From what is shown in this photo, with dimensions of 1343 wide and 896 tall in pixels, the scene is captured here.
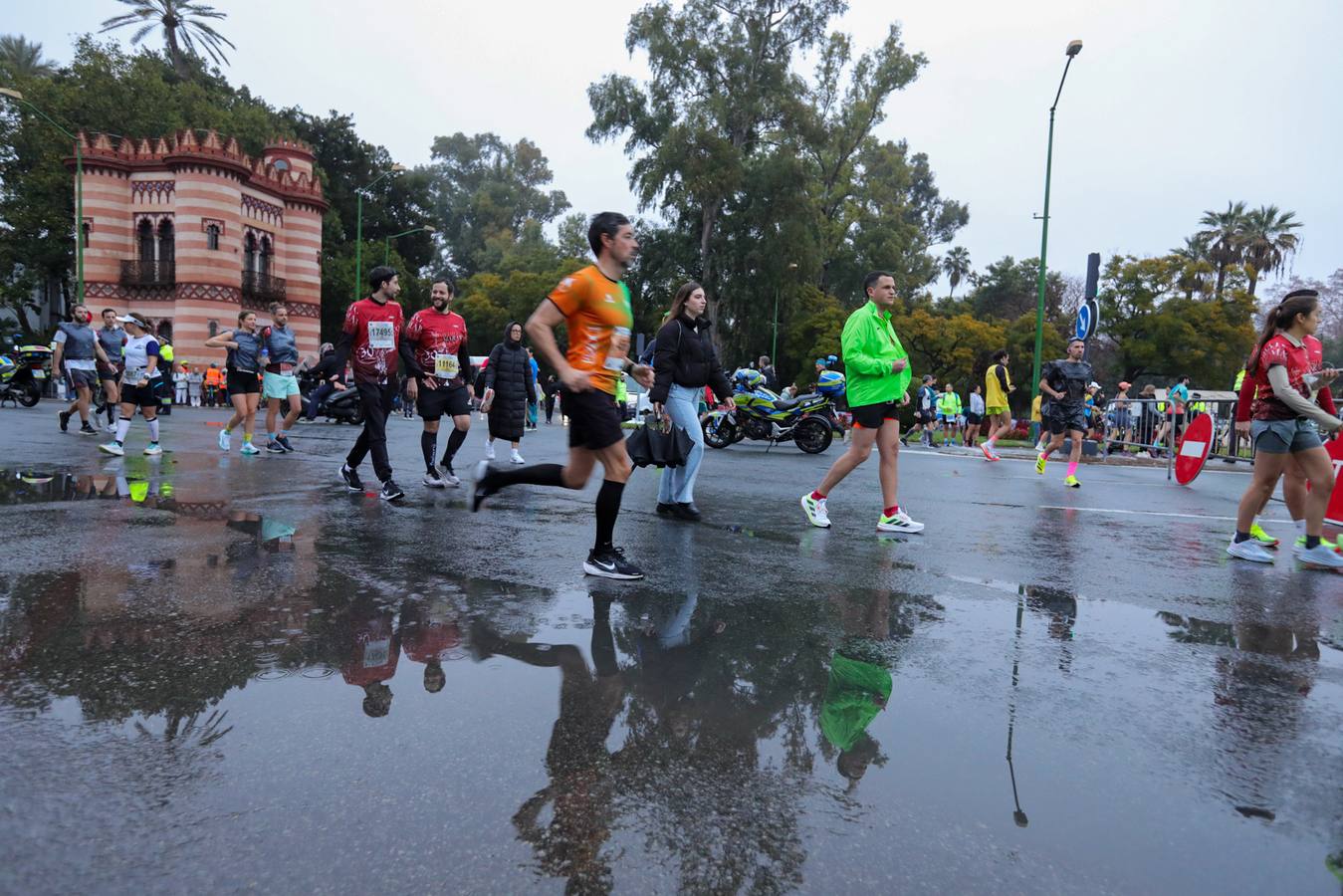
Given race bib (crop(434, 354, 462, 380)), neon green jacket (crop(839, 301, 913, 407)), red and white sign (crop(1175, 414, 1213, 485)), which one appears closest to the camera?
neon green jacket (crop(839, 301, 913, 407))

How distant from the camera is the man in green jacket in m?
6.58

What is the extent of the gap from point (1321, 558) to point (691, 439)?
418 centimetres

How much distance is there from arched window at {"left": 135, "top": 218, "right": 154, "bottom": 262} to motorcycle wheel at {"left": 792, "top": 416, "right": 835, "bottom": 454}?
32890 mm

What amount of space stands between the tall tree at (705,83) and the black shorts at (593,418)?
Result: 102 ft

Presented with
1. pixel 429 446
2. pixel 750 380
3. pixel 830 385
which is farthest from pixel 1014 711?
pixel 750 380

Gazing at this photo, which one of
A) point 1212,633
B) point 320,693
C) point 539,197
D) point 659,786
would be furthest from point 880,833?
point 539,197

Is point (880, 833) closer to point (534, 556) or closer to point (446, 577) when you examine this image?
point (446, 577)

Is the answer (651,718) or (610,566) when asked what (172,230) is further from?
(651,718)

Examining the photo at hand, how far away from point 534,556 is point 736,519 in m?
2.27

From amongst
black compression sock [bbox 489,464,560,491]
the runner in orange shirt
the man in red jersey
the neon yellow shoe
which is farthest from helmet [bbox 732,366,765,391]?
the runner in orange shirt

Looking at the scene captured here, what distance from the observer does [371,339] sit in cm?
779

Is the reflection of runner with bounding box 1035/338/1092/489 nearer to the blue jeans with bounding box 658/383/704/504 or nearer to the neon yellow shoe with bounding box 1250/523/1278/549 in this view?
the neon yellow shoe with bounding box 1250/523/1278/549

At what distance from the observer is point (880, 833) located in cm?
213

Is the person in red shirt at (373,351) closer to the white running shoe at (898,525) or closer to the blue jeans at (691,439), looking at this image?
the blue jeans at (691,439)
